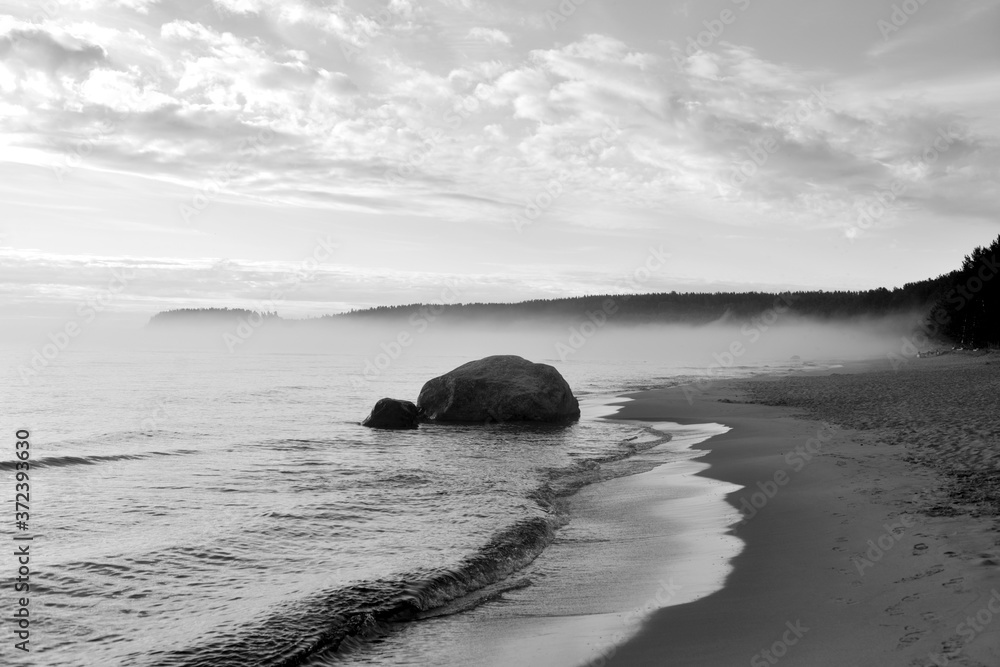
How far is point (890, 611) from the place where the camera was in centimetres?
504

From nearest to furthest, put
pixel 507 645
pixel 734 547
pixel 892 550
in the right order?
pixel 507 645, pixel 892 550, pixel 734 547

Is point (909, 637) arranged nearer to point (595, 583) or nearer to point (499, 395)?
point (595, 583)

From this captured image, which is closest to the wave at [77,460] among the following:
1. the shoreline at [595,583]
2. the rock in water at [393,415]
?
the rock in water at [393,415]

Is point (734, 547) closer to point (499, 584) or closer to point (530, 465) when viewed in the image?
point (499, 584)

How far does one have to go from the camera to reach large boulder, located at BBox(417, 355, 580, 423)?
20.7 metres

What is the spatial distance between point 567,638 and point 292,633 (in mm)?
2192

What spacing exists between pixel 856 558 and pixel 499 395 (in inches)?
577

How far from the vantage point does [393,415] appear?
19531 mm

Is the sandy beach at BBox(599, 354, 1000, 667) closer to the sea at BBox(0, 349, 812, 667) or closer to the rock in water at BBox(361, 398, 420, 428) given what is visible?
the sea at BBox(0, 349, 812, 667)

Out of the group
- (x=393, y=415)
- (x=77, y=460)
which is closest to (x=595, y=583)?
(x=77, y=460)

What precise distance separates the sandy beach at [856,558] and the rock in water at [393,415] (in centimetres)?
846

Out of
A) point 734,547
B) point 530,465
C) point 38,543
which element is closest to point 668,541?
point 734,547

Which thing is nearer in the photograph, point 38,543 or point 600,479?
point 38,543

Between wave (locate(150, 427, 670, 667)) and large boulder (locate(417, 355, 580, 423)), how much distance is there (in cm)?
1168
